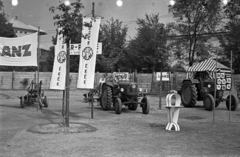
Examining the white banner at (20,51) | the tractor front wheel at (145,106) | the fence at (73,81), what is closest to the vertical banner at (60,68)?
the white banner at (20,51)

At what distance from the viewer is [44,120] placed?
10.9 meters

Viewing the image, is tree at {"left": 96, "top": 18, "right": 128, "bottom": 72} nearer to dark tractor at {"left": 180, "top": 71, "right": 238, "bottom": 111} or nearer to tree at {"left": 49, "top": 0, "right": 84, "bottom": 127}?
dark tractor at {"left": 180, "top": 71, "right": 238, "bottom": 111}

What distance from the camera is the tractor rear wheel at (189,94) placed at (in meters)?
16.9

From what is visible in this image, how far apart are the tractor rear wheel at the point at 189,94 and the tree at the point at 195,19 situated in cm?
1264

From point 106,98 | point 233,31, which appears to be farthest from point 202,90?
point 233,31

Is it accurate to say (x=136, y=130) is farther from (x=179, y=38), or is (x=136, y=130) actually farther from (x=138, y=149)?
(x=179, y=38)

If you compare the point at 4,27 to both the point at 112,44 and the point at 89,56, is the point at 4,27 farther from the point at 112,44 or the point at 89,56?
the point at 89,56

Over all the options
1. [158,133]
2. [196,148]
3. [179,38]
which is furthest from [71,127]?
[179,38]

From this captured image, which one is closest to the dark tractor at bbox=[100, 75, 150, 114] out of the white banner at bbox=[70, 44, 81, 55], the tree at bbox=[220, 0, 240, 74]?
the white banner at bbox=[70, 44, 81, 55]

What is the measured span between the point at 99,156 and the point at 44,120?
543cm

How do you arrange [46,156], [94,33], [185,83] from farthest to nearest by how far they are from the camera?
1. [185,83]
2. [94,33]
3. [46,156]

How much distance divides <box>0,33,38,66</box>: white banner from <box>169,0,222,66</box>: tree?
18.4 m

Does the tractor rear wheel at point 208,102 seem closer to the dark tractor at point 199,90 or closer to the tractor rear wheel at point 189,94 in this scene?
the dark tractor at point 199,90

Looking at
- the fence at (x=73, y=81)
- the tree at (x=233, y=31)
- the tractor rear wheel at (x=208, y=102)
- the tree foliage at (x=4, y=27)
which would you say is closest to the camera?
the tractor rear wheel at (x=208, y=102)
